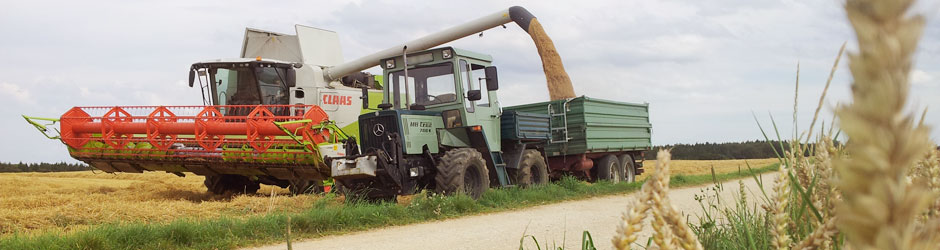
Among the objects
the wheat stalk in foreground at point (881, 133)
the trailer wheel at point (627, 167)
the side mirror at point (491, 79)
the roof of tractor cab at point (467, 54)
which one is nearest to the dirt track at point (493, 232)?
the side mirror at point (491, 79)

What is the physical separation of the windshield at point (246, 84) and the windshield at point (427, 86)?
3660 mm

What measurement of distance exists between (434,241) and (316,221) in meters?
1.76

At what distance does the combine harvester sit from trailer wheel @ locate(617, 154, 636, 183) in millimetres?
1059

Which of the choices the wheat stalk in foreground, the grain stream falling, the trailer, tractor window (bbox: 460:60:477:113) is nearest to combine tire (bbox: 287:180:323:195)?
tractor window (bbox: 460:60:477:113)

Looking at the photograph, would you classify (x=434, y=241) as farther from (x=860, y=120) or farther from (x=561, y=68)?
(x=561, y=68)

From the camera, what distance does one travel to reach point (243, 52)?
16.5m

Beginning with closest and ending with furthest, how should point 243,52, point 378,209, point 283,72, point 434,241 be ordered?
point 434,241 → point 378,209 → point 283,72 → point 243,52

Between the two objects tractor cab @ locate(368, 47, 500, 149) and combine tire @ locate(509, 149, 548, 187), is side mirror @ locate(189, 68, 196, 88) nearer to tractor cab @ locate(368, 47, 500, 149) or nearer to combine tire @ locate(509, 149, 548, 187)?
tractor cab @ locate(368, 47, 500, 149)

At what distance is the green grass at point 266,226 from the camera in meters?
6.27

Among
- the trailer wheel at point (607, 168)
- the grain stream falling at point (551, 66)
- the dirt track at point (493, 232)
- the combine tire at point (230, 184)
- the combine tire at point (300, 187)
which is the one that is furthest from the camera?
the trailer wheel at point (607, 168)

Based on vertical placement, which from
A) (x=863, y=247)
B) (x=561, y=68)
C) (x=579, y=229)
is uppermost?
(x=561, y=68)

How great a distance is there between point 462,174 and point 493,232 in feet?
9.74

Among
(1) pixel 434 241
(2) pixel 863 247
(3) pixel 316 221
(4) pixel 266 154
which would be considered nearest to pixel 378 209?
(3) pixel 316 221

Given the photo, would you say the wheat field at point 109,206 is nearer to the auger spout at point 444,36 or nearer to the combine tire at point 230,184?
the combine tire at point 230,184
